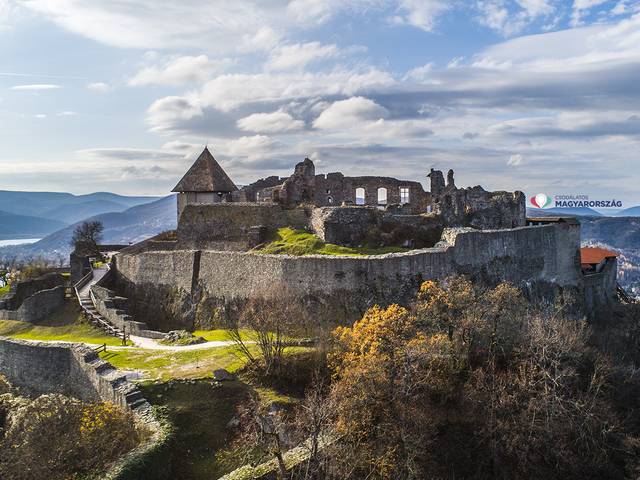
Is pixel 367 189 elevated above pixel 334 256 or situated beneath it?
elevated above

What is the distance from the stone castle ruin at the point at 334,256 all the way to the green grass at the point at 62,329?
4124mm

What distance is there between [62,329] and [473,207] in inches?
1426

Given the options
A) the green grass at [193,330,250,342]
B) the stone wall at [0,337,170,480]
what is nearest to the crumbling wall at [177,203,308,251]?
the green grass at [193,330,250,342]

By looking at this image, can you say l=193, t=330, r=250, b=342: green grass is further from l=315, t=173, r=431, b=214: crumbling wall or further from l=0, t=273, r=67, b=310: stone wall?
l=0, t=273, r=67, b=310: stone wall

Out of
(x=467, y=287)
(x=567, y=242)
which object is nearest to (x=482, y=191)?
(x=567, y=242)

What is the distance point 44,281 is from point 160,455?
34.1 meters

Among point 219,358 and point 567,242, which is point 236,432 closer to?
point 219,358

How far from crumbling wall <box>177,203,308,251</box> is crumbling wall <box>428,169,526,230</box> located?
40.4 ft

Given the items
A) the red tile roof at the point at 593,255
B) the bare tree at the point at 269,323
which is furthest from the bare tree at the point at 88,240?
the red tile roof at the point at 593,255

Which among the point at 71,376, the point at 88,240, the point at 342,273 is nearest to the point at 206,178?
the point at 88,240

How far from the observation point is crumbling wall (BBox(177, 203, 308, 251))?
35.7 m

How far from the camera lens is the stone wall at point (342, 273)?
25.3 meters

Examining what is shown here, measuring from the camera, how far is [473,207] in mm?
40375

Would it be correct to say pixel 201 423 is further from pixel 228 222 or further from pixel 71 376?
pixel 228 222
